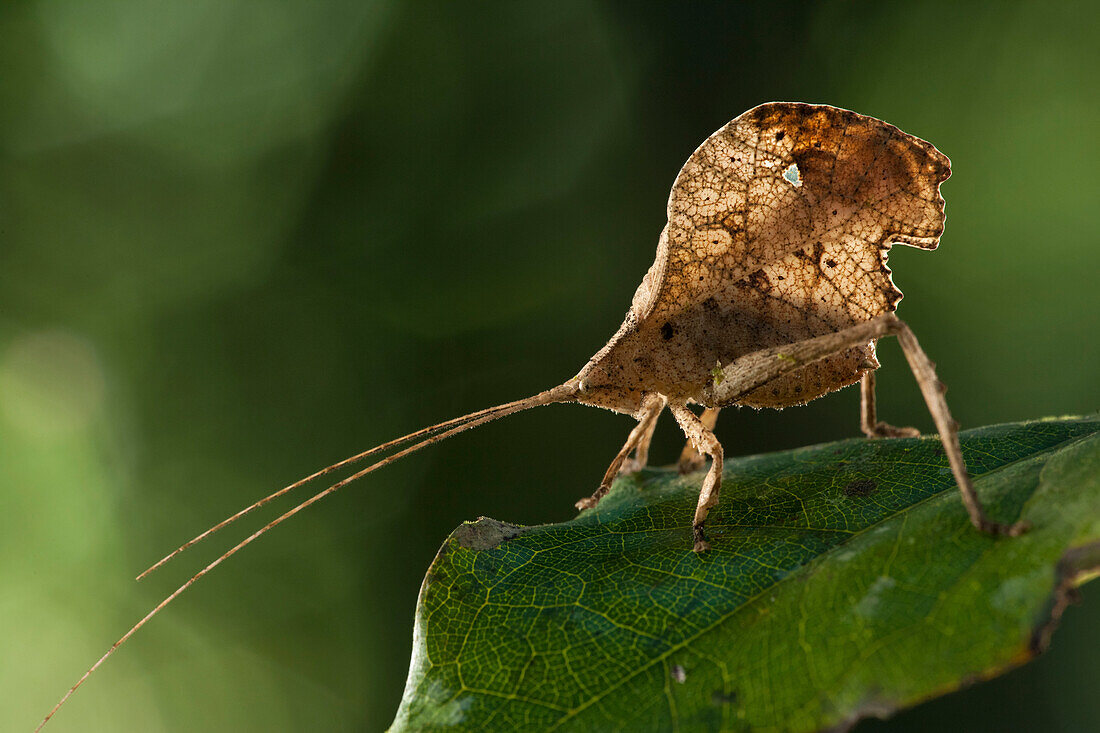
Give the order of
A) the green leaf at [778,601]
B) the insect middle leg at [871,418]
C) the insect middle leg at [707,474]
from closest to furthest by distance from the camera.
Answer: the green leaf at [778,601]
the insect middle leg at [707,474]
the insect middle leg at [871,418]

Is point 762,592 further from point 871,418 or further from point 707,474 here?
point 871,418

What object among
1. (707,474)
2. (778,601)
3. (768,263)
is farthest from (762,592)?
(768,263)

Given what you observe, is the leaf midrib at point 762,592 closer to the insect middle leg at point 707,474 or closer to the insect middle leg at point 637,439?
the insect middle leg at point 707,474

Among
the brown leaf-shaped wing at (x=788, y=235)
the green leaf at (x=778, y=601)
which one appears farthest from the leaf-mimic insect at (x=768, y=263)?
the green leaf at (x=778, y=601)

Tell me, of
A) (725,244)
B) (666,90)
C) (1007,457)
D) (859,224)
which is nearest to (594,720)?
(1007,457)

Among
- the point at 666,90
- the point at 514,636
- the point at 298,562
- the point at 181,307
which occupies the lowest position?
the point at 298,562

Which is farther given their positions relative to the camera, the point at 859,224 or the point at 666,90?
the point at 666,90

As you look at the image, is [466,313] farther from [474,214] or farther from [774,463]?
[774,463]
